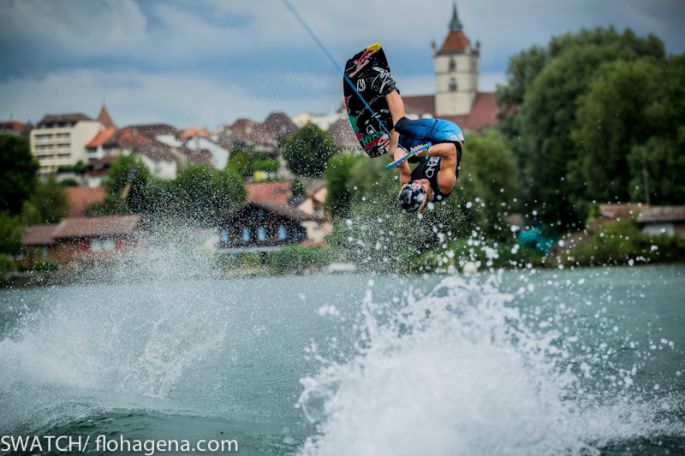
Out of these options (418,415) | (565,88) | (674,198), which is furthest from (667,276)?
(418,415)

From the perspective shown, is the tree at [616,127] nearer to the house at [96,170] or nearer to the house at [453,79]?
the house at [96,170]

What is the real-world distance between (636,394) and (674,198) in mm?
33342

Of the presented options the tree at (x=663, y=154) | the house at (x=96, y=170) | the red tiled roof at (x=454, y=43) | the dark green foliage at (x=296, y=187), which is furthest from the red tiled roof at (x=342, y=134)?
the red tiled roof at (x=454, y=43)

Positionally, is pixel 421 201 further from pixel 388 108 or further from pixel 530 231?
pixel 530 231

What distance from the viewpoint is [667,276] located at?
3281 centimetres

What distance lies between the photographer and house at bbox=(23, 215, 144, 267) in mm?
25953

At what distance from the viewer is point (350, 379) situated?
846 centimetres

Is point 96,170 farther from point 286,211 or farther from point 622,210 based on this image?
point 286,211

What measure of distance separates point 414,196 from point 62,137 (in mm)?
143467

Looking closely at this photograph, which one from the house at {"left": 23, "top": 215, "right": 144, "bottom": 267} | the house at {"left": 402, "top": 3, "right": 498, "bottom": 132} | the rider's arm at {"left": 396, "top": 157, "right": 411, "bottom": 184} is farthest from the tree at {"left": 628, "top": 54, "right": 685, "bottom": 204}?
the house at {"left": 402, "top": 3, "right": 498, "bottom": 132}

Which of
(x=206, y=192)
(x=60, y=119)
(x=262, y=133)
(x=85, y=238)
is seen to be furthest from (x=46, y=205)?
(x=60, y=119)

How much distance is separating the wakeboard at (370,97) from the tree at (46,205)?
40.0 metres

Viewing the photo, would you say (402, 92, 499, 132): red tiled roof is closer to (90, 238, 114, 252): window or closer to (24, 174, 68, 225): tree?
(24, 174, 68, 225): tree

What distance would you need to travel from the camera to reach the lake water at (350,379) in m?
8.59
